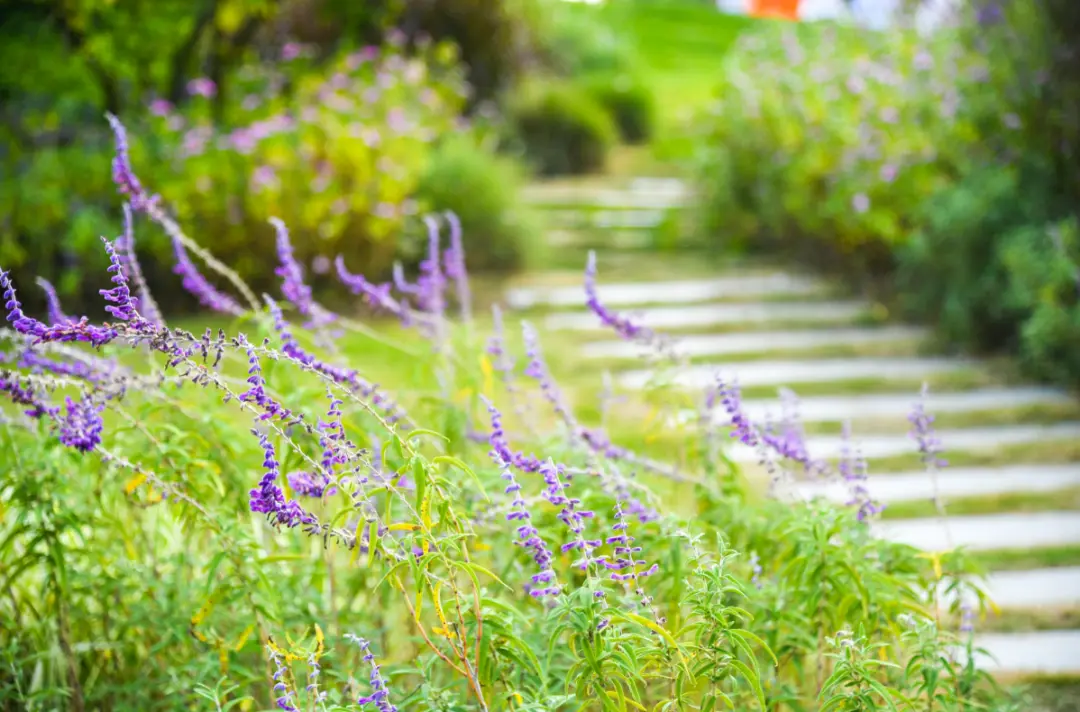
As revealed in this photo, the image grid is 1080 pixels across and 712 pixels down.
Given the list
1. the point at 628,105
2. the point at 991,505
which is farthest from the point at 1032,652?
the point at 628,105

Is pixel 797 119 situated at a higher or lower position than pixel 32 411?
higher

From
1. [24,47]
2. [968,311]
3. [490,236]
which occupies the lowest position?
[968,311]

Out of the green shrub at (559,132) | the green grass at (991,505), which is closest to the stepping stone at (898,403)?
the green grass at (991,505)

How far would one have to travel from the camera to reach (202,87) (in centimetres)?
665

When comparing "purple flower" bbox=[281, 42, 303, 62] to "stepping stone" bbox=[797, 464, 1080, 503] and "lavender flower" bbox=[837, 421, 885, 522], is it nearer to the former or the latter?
"stepping stone" bbox=[797, 464, 1080, 503]

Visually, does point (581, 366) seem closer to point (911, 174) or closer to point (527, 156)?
point (911, 174)

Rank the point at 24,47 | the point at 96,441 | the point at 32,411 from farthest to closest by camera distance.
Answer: the point at 24,47 → the point at 32,411 → the point at 96,441

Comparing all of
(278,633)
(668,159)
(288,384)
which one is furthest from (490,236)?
(278,633)

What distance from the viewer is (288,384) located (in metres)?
2.87

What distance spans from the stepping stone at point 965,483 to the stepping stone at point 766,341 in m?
1.41

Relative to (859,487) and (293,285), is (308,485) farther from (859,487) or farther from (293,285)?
(859,487)

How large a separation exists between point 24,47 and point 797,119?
4.66m

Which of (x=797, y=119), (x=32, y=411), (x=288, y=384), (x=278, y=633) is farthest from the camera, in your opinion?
(x=797, y=119)

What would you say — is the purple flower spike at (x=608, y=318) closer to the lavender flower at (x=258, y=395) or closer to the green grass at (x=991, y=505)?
the lavender flower at (x=258, y=395)
